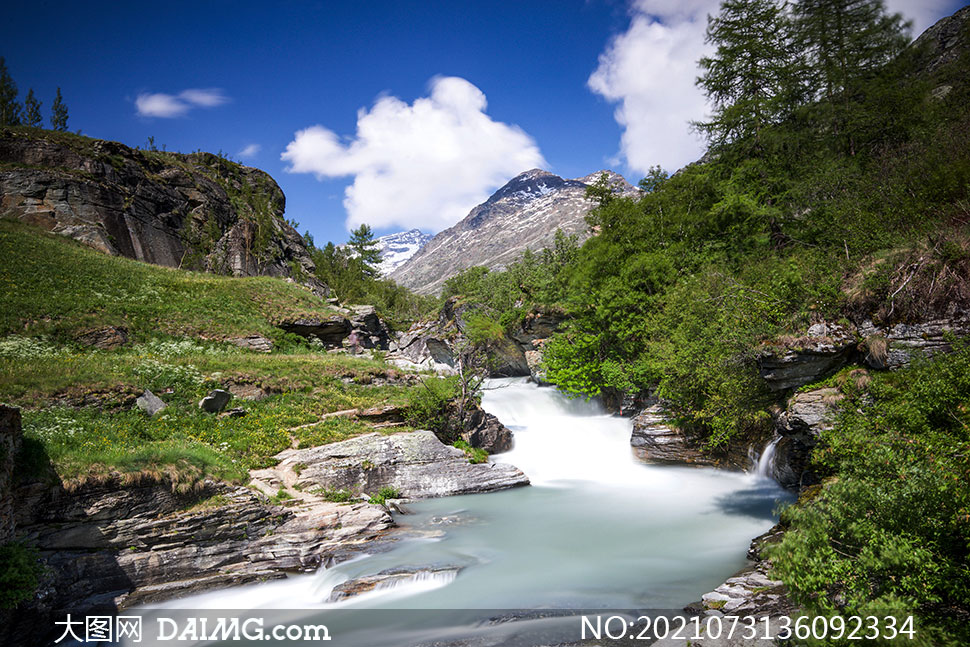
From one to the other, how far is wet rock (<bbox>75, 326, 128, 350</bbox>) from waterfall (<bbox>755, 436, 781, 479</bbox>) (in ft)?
Result: 112

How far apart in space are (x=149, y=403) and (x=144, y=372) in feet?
8.69

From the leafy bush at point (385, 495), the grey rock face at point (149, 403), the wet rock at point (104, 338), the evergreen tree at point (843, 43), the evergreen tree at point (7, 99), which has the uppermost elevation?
the evergreen tree at point (7, 99)

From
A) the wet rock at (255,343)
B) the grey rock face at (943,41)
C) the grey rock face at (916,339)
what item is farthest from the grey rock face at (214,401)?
the grey rock face at (943,41)

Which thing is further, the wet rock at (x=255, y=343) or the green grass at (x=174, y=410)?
the wet rock at (x=255, y=343)

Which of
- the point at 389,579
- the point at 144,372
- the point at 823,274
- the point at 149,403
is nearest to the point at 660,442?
the point at 823,274

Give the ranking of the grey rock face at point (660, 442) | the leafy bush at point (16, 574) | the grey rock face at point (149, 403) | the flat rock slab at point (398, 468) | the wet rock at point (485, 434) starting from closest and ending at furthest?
1. the leafy bush at point (16, 574)
2. the flat rock slab at point (398, 468)
3. the grey rock face at point (149, 403)
4. the grey rock face at point (660, 442)
5. the wet rock at point (485, 434)

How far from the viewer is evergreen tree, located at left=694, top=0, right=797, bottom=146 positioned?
21969mm

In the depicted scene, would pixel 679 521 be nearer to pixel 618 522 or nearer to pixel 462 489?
pixel 618 522

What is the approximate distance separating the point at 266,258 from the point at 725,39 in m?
63.0

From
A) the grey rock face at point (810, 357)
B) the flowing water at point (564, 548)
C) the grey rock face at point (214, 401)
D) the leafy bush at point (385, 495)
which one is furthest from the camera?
the grey rock face at point (214, 401)

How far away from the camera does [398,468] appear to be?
1786 centimetres

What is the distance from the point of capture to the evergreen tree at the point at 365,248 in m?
89.1

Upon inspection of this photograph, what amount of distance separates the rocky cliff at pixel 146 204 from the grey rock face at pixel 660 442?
52.7 metres

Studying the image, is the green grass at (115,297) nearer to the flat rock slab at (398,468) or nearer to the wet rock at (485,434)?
the flat rock slab at (398,468)
